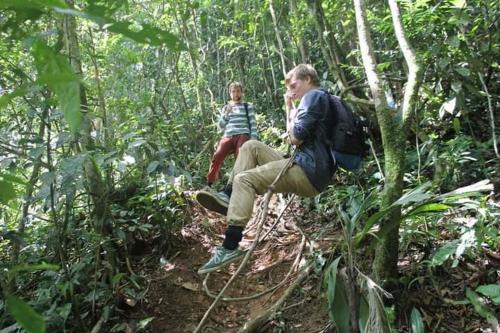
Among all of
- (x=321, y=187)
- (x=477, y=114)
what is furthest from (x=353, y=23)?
(x=321, y=187)

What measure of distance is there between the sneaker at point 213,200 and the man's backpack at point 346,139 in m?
1.17

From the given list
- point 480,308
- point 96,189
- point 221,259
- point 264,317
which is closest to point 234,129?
point 96,189

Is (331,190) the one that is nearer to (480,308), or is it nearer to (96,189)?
(480,308)

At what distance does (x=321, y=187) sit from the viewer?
3.84 m

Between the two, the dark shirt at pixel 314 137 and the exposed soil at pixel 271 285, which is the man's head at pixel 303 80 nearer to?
the dark shirt at pixel 314 137

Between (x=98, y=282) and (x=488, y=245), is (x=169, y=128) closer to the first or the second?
(x=98, y=282)

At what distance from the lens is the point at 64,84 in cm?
57

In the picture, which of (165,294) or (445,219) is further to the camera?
(165,294)

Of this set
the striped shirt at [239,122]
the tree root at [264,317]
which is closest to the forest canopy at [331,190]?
the tree root at [264,317]

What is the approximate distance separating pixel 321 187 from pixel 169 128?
3.25m

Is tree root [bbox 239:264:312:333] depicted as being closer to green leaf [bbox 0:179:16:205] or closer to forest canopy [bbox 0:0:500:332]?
forest canopy [bbox 0:0:500:332]

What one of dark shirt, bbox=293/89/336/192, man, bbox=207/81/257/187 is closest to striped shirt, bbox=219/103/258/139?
man, bbox=207/81/257/187

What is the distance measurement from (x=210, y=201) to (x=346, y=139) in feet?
4.71

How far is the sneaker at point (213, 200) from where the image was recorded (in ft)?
13.8
